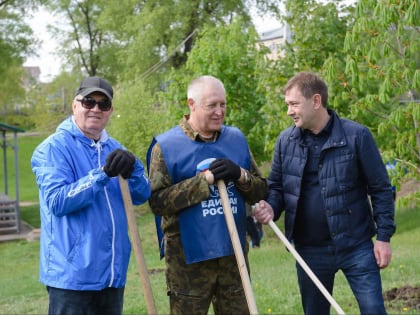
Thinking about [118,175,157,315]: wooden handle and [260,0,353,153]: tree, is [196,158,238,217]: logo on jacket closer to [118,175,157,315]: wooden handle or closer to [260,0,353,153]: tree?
[118,175,157,315]: wooden handle

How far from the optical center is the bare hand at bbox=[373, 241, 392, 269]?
Answer: 4.04 meters

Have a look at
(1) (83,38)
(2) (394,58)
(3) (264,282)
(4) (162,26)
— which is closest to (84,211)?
(2) (394,58)

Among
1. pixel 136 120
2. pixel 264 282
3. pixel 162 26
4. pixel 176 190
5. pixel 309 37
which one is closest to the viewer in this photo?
pixel 176 190

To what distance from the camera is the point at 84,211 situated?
11.5 feet

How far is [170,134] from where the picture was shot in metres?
4.15

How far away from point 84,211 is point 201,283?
3.16 ft

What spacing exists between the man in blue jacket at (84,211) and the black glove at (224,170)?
441 mm

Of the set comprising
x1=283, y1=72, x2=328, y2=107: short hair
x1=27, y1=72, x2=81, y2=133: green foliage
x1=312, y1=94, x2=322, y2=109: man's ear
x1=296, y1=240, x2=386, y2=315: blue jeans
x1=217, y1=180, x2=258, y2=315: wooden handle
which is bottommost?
x1=296, y1=240, x2=386, y2=315: blue jeans

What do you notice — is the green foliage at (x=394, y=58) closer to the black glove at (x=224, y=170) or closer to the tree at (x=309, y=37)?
the black glove at (x=224, y=170)

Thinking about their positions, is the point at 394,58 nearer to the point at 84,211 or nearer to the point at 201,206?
the point at 201,206

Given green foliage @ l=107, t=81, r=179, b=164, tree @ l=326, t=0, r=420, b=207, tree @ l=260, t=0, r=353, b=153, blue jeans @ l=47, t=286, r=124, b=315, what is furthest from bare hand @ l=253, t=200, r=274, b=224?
green foliage @ l=107, t=81, r=179, b=164

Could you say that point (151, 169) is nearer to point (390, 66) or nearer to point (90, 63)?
point (390, 66)

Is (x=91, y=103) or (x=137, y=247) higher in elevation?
(x=91, y=103)

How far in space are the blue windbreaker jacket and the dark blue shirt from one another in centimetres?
117
